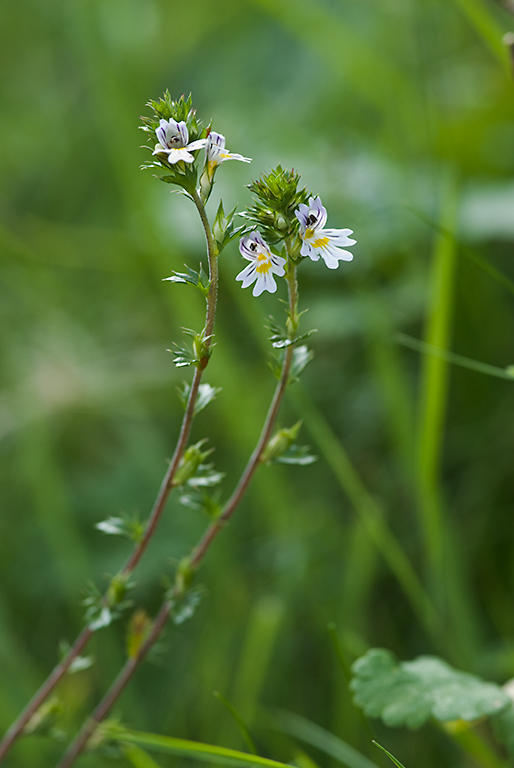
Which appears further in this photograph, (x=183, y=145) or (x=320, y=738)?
(x=320, y=738)

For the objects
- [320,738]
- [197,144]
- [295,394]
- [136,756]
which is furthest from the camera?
[295,394]

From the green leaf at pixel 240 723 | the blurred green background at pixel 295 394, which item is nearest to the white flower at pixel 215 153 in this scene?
the blurred green background at pixel 295 394

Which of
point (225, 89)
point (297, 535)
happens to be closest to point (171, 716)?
point (297, 535)

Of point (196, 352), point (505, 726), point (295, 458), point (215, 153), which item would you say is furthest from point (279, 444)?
point (505, 726)

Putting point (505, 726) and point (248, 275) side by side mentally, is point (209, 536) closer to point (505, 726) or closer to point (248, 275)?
point (248, 275)

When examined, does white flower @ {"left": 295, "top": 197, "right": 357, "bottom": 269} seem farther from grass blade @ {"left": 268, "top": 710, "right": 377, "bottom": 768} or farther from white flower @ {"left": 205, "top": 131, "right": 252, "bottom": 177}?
grass blade @ {"left": 268, "top": 710, "right": 377, "bottom": 768}

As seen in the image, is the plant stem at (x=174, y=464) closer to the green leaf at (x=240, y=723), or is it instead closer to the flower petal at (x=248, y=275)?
the flower petal at (x=248, y=275)

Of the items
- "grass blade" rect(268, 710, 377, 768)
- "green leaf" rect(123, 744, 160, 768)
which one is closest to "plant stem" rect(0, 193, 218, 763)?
"green leaf" rect(123, 744, 160, 768)
